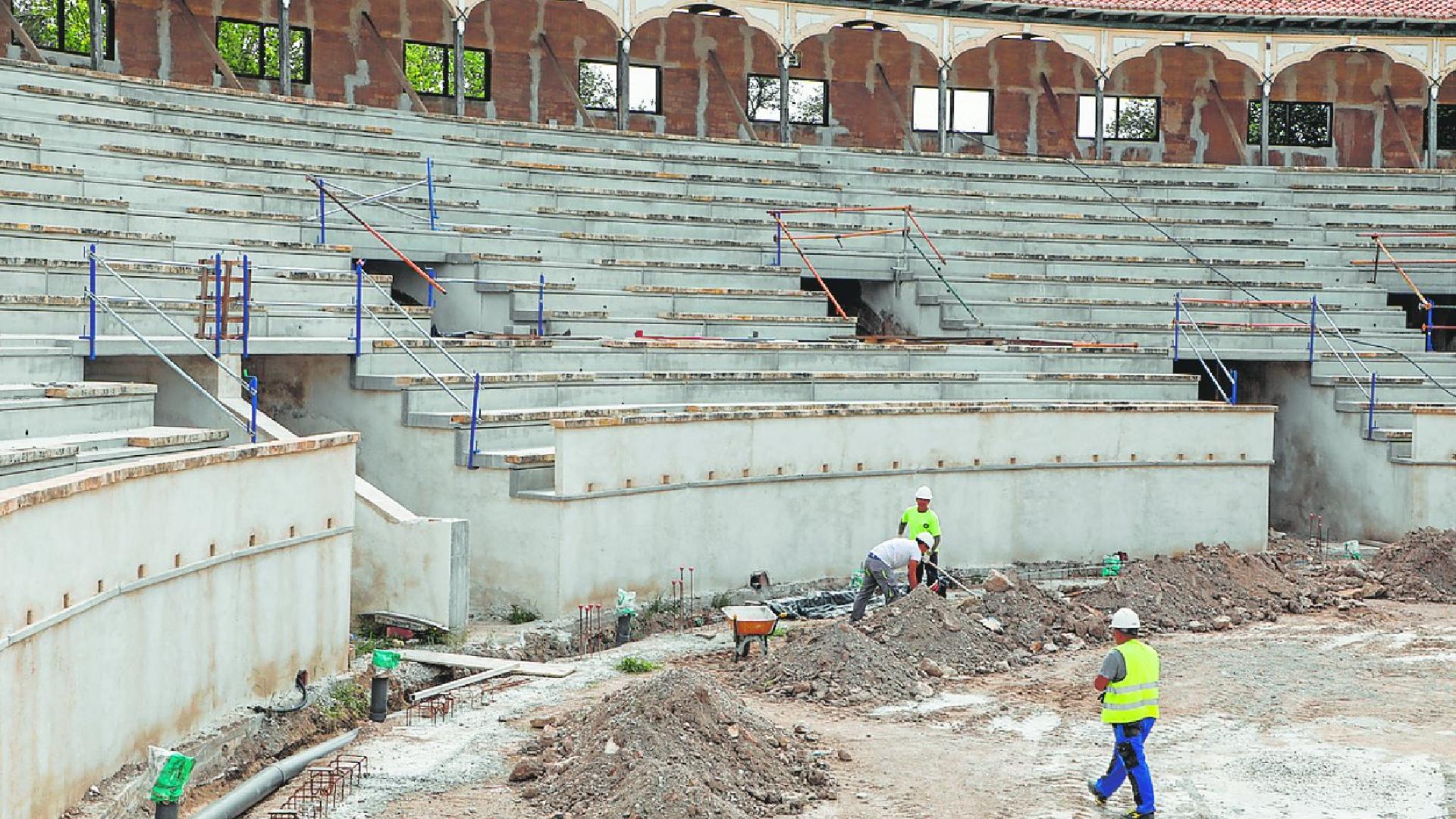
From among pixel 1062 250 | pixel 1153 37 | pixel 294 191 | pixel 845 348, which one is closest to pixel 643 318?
pixel 845 348

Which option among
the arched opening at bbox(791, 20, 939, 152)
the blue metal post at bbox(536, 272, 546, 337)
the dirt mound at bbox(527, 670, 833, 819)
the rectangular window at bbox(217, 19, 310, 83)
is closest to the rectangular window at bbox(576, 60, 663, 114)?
the arched opening at bbox(791, 20, 939, 152)

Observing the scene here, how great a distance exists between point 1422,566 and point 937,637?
24.4 ft

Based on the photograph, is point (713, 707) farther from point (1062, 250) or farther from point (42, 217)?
point (1062, 250)

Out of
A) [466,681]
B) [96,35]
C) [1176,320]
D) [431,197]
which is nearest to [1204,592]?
[1176,320]

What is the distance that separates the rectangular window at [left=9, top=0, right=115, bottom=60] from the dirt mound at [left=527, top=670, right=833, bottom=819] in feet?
59.5

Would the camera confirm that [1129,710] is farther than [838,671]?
No

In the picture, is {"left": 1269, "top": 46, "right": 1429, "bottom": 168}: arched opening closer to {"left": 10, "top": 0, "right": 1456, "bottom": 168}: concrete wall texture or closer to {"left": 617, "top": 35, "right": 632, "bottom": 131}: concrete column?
{"left": 10, "top": 0, "right": 1456, "bottom": 168}: concrete wall texture

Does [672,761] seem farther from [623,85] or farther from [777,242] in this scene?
[623,85]

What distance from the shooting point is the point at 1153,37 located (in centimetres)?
3241

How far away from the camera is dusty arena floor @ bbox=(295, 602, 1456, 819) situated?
Result: 10.7 m

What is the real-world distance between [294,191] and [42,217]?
12.6 ft

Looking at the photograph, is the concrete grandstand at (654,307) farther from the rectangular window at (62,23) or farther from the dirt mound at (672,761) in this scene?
the dirt mound at (672,761)

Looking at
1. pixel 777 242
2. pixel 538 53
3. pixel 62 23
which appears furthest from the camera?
pixel 538 53

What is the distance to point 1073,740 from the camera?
40.5 ft
